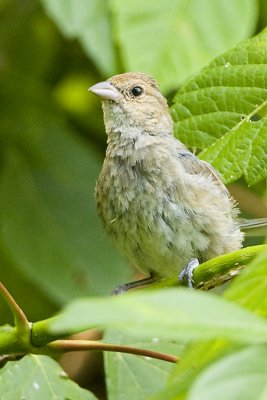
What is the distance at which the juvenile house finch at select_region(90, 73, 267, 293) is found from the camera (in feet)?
11.7

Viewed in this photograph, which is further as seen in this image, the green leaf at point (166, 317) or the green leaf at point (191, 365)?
the green leaf at point (191, 365)

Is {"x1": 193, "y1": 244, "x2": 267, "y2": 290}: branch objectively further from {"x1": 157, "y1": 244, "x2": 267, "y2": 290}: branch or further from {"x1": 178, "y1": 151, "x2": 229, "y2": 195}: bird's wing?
{"x1": 178, "y1": 151, "x2": 229, "y2": 195}: bird's wing

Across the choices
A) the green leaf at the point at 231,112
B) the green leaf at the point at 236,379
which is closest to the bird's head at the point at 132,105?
the green leaf at the point at 231,112

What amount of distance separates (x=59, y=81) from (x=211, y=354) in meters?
4.13

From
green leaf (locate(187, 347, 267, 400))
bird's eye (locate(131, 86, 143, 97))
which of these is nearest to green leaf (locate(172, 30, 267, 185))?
bird's eye (locate(131, 86, 143, 97))

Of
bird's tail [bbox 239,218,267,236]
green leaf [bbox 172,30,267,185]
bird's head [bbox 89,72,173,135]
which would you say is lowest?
bird's tail [bbox 239,218,267,236]

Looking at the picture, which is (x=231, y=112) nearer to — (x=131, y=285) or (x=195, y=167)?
(x=195, y=167)

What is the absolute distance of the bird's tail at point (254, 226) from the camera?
4039mm

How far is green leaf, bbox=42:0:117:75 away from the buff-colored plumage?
0.13 meters

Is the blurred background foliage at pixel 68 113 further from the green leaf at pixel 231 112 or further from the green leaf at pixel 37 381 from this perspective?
the green leaf at pixel 37 381

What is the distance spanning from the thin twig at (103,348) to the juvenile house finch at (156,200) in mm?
1293

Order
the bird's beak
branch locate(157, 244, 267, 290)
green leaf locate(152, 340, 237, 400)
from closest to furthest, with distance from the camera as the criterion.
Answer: green leaf locate(152, 340, 237, 400), branch locate(157, 244, 267, 290), the bird's beak

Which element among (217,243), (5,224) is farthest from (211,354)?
(5,224)

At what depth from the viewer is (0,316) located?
15.1ft
